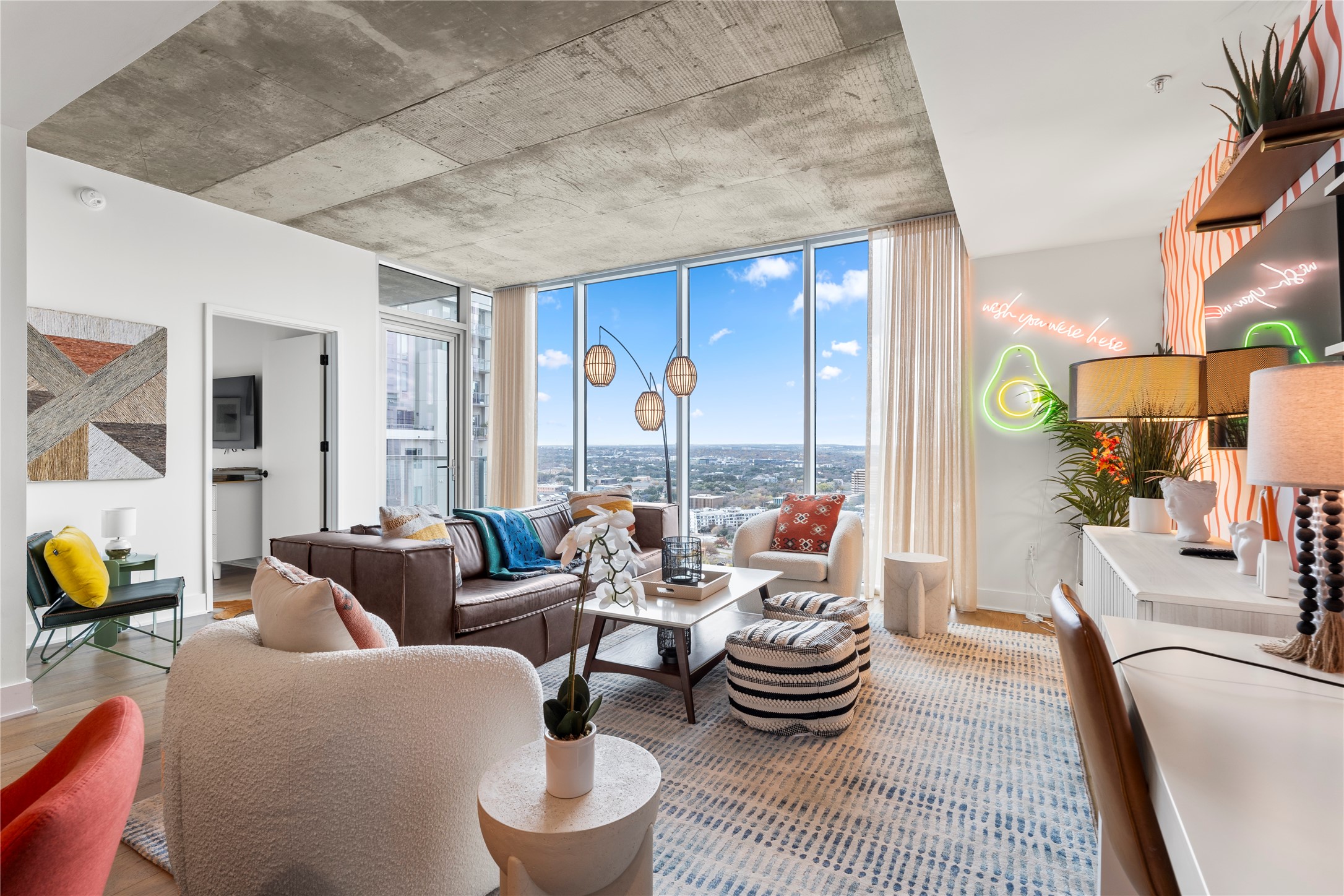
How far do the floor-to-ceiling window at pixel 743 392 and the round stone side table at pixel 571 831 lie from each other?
3894 millimetres

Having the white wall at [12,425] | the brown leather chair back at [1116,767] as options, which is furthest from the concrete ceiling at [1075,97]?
the white wall at [12,425]

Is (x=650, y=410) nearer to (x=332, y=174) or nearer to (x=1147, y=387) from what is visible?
(x=332, y=174)

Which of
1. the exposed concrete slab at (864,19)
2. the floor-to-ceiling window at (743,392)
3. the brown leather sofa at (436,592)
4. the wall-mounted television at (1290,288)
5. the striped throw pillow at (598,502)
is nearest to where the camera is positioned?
the wall-mounted television at (1290,288)

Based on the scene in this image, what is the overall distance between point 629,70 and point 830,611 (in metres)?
2.61

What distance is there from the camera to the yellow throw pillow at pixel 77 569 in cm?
290

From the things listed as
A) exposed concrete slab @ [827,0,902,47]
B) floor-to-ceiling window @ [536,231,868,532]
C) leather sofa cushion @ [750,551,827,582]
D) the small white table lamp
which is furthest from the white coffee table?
the small white table lamp

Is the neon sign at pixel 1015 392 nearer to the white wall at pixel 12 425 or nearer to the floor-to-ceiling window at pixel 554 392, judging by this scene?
the floor-to-ceiling window at pixel 554 392

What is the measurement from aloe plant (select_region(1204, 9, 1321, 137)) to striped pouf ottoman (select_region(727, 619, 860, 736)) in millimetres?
2116

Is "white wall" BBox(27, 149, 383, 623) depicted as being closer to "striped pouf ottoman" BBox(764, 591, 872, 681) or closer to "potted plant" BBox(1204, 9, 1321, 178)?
"striped pouf ottoman" BBox(764, 591, 872, 681)

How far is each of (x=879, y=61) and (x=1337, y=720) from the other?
107 inches

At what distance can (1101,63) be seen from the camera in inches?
84.7

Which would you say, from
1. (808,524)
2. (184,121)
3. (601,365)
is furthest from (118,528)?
(808,524)

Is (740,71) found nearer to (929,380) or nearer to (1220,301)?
(1220,301)

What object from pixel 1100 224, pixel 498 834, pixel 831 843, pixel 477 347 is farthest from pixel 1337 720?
pixel 477 347
